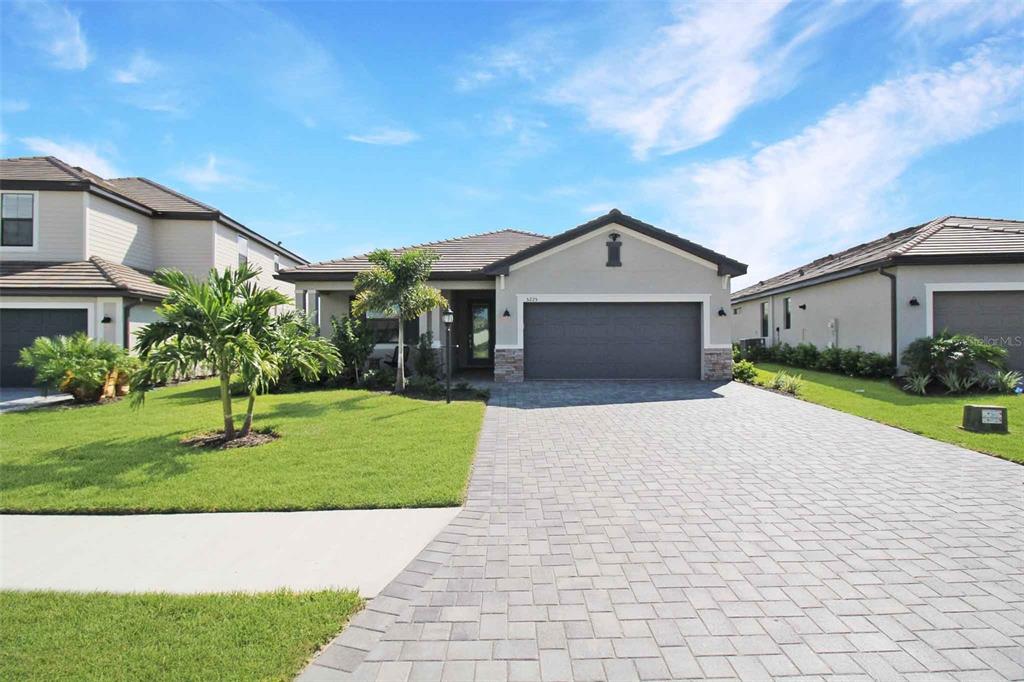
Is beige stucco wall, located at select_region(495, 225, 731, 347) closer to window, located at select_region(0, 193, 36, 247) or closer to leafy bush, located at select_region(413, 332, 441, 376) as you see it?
leafy bush, located at select_region(413, 332, 441, 376)

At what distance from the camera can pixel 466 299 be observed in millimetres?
18062

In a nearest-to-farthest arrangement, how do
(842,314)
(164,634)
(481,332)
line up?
1. (164,634)
2. (842,314)
3. (481,332)

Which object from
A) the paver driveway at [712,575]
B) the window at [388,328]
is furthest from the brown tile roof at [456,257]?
the paver driveway at [712,575]

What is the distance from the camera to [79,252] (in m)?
14.5

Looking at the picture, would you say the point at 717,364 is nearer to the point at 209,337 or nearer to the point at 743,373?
the point at 743,373

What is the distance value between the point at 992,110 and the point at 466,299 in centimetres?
1530

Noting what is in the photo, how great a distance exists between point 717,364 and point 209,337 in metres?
12.8

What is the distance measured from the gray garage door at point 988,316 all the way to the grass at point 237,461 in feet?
44.6

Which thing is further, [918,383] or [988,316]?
[988,316]

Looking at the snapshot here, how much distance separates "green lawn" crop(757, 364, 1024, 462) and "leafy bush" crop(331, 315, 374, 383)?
11.5 metres

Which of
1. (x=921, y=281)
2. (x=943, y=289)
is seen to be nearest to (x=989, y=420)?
(x=921, y=281)

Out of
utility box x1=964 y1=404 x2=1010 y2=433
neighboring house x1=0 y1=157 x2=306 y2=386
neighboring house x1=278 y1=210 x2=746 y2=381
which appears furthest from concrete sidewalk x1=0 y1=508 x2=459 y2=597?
neighboring house x1=0 y1=157 x2=306 y2=386

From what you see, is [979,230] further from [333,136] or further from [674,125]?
[333,136]

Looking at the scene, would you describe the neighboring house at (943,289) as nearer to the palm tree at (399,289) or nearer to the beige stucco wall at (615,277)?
the beige stucco wall at (615,277)
